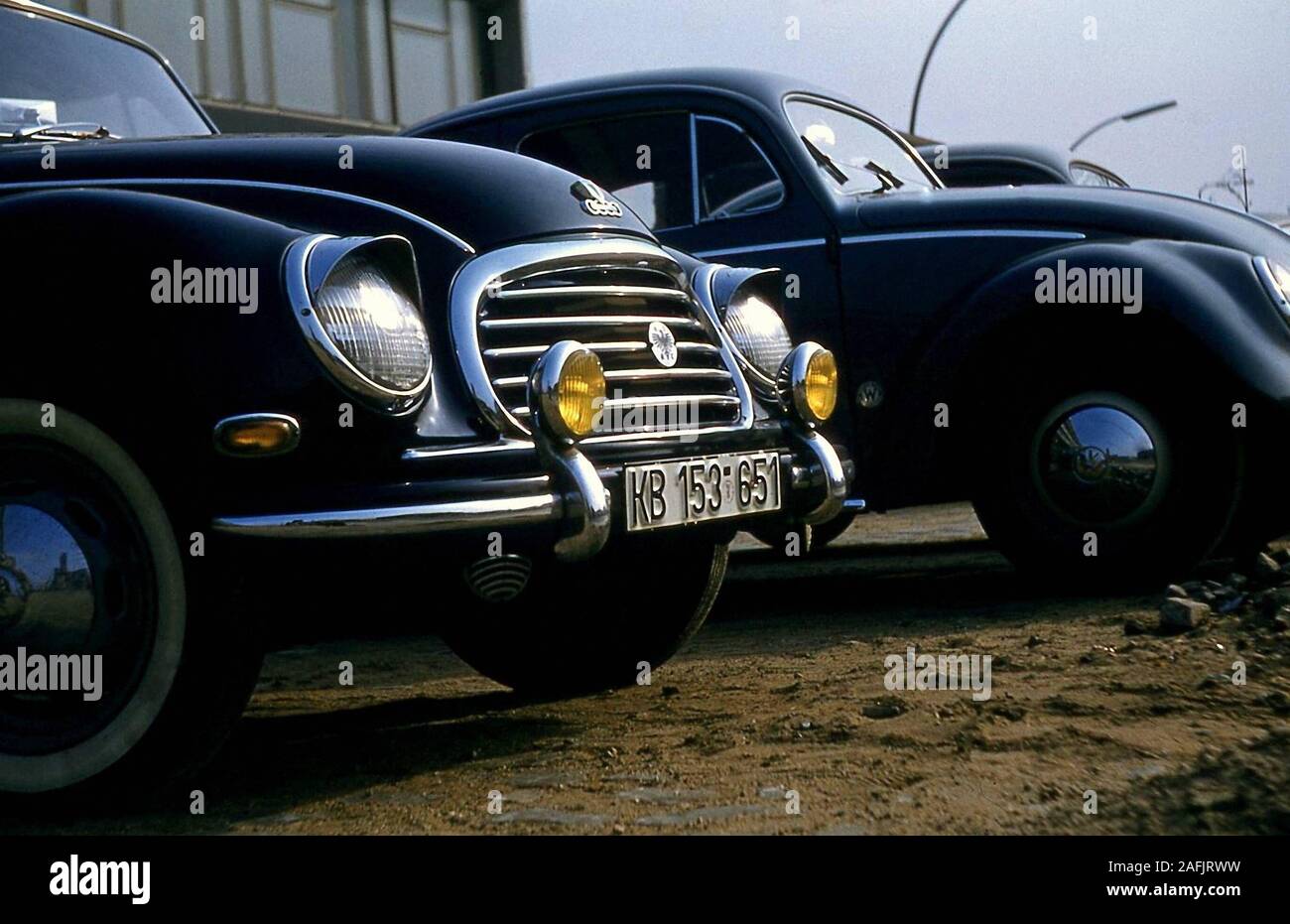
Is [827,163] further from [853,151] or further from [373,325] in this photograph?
[373,325]

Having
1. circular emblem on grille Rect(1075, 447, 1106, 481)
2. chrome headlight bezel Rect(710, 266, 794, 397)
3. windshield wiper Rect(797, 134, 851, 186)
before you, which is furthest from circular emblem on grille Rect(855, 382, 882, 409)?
chrome headlight bezel Rect(710, 266, 794, 397)

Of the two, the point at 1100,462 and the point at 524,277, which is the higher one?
the point at 524,277

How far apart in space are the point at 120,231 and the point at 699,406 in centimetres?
137

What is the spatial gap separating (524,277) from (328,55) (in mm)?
24745

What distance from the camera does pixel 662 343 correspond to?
159 inches

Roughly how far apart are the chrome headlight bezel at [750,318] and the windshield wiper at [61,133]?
1666 mm

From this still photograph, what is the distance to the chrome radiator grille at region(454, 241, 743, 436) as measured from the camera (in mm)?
3656

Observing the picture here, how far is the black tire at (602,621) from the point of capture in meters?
4.68

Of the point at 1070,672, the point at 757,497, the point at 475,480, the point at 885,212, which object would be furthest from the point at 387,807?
the point at 885,212

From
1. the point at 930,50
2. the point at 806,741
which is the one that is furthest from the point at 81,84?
the point at 930,50

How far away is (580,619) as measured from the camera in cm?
469

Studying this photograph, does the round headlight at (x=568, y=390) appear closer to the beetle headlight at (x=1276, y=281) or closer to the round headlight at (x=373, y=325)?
the round headlight at (x=373, y=325)

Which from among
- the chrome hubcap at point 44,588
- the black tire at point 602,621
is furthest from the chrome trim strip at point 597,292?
the chrome hubcap at point 44,588

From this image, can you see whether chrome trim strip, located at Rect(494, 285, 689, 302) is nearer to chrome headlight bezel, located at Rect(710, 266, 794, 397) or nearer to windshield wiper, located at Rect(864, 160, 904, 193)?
chrome headlight bezel, located at Rect(710, 266, 794, 397)
